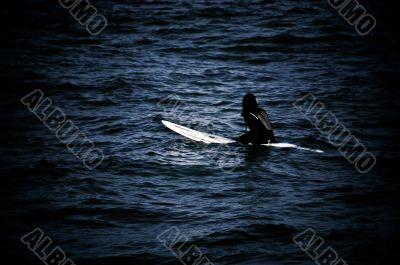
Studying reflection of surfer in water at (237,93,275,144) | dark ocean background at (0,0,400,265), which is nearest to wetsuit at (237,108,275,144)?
reflection of surfer in water at (237,93,275,144)

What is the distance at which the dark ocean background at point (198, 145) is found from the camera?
7297 millimetres

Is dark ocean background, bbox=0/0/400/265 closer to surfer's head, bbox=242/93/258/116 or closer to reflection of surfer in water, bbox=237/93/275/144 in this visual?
reflection of surfer in water, bbox=237/93/275/144

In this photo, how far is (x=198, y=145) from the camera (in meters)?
11.2

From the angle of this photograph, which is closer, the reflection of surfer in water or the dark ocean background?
the dark ocean background

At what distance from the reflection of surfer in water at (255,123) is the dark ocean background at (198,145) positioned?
244 millimetres

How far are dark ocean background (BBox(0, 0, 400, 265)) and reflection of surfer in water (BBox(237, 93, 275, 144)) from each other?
0.24 m

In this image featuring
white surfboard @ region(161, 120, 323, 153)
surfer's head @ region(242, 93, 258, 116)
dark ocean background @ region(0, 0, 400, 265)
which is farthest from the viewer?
white surfboard @ region(161, 120, 323, 153)

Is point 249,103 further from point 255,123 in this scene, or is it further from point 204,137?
point 204,137

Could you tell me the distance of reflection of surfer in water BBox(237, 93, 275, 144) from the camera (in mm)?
10586

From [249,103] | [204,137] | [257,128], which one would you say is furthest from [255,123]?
[204,137]

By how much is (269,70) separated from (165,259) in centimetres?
1200

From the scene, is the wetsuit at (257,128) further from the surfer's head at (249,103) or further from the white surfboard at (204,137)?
the white surfboard at (204,137)

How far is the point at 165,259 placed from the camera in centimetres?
670

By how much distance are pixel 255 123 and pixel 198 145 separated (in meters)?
1.44
